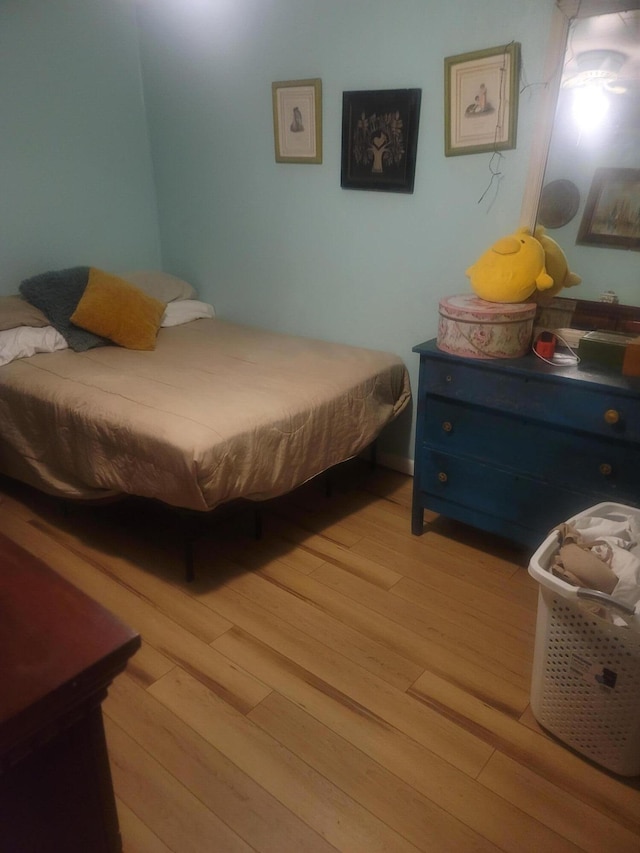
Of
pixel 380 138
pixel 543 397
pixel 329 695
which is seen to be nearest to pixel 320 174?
pixel 380 138

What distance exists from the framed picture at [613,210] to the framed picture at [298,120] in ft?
4.05

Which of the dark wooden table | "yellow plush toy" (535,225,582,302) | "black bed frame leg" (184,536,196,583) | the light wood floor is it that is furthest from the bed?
the dark wooden table

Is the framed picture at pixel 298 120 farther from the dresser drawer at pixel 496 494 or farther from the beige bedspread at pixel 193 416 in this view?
the dresser drawer at pixel 496 494

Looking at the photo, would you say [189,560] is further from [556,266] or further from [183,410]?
[556,266]

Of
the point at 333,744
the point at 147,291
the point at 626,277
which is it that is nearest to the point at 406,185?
the point at 626,277

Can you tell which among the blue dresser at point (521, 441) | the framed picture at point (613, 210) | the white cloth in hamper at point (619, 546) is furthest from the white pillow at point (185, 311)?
the white cloth in hamper at point (619, 546)

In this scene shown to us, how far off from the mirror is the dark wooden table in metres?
1.95

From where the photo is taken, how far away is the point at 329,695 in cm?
167

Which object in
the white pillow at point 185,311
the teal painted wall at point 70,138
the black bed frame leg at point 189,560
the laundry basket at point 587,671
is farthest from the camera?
the white pillow at point 185,311

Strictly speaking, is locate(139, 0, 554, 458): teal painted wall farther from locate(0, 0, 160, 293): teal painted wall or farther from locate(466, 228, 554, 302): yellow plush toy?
locate(466, 228, 554, 302): yellow plush toy

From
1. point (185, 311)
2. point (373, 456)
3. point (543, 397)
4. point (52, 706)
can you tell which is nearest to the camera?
point (52, 706)

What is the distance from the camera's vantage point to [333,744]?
153 cm

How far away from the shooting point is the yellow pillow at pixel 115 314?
2.72m

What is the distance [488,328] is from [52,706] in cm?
172
